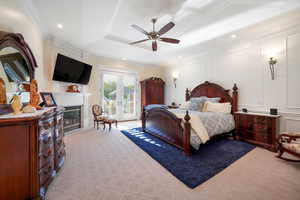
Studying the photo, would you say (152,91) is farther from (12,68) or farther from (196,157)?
(12,68)

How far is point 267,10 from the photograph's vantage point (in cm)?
265

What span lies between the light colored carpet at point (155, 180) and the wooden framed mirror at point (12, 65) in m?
1.33

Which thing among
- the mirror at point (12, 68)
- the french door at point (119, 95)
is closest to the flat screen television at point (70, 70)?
the french door at point (119, 95)

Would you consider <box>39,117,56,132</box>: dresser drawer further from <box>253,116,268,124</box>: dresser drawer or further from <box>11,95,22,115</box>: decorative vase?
<box>253,116,268,124</box>: dresser drawer

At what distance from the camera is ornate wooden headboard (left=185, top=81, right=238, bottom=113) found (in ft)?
13.1

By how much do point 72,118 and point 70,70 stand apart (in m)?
1.60

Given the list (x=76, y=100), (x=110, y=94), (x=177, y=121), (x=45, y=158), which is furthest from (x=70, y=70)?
(x=177, y=121)

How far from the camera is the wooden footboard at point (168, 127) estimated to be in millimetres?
2641

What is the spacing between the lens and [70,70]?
4.24 meters

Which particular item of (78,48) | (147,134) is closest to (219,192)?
(147,134)

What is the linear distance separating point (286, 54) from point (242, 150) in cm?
245

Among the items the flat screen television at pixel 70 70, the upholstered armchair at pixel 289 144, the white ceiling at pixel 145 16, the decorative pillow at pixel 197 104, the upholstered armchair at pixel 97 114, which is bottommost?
the upholstered armchair at pixel 289 144

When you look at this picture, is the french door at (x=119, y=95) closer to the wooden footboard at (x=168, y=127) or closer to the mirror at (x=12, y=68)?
the wooden footboard at (x=168, y=127)

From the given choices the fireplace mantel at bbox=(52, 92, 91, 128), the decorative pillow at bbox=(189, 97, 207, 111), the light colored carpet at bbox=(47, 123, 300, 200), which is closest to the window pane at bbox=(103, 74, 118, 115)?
the fireplace mantel at bbox=(52, 92, 91, 128)
